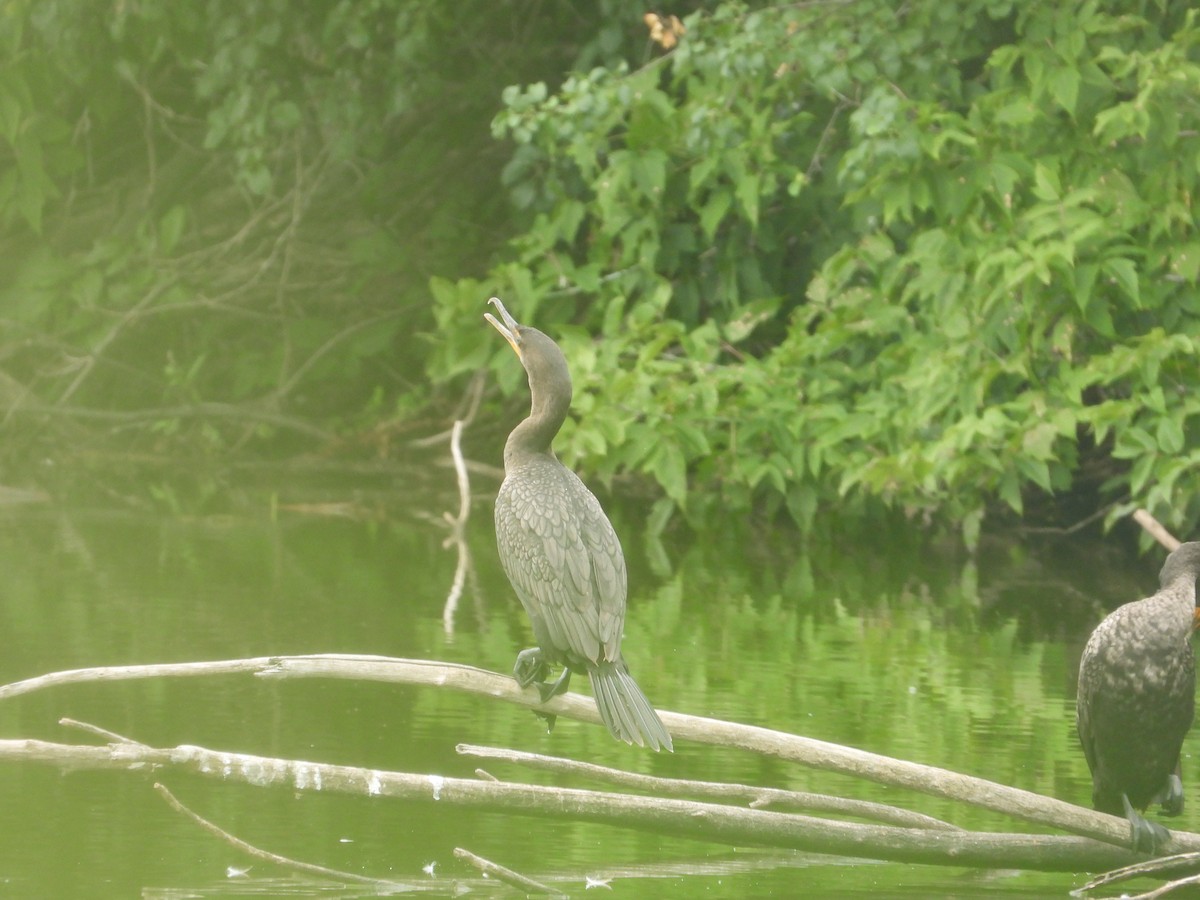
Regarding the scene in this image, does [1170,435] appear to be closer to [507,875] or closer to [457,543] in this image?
[457,543]

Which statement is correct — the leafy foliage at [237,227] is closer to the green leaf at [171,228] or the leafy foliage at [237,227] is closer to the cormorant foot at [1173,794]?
the green leaf at [171,228]

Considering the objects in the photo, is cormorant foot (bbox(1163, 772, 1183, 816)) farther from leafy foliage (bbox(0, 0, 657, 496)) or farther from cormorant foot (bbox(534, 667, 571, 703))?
leafy foliage (bbox(0, 0, 657, 496))

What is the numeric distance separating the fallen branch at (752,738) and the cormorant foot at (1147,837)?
0.05 ft

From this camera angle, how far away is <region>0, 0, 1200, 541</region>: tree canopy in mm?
6031

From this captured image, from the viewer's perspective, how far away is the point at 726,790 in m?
2.96

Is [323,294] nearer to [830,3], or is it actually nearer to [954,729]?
[830,3]

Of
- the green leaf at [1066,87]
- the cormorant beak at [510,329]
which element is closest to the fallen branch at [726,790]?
the cormorant beak at [510,329]

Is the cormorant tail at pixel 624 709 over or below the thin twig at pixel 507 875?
over

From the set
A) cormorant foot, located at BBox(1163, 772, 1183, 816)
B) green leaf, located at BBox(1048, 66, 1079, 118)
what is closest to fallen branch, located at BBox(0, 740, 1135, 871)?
cormorant foot, located at BBox(1163, 772, 1183, 816)

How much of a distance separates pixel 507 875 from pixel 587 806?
0.17 meters

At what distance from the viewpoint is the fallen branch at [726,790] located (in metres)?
2.88

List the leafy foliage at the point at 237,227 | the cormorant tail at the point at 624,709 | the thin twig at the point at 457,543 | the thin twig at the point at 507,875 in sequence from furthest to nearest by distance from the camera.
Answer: the leafy foliage at the point at 237,227
the thin twig at the point at 457,543
the cormorant tail at the point at 624,709
the thin twig at the point at 507,875

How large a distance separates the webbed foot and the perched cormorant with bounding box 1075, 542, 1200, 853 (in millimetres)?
50

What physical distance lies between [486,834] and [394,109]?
5629mm
